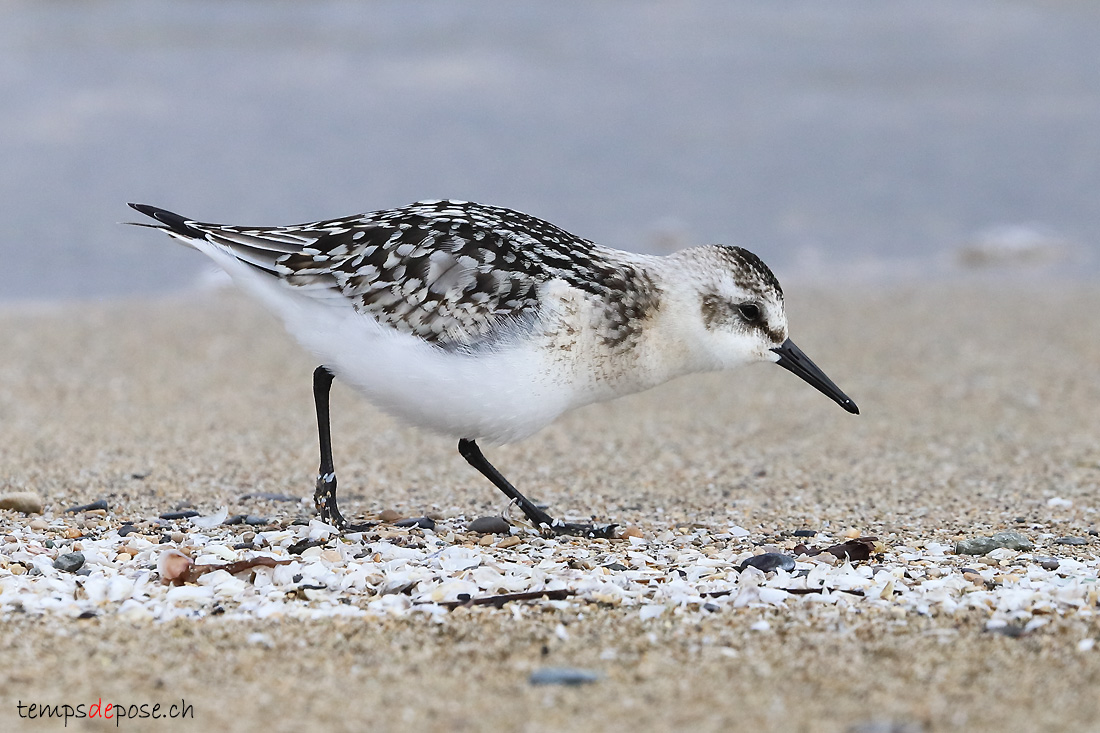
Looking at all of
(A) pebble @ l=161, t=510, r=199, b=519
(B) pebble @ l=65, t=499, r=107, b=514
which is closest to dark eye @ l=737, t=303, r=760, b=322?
(A) pebble @ l=161, t=510, r=199, b=519

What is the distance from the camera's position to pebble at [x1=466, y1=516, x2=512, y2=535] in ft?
15.0

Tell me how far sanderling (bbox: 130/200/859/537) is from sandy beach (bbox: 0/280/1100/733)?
1.97 feet

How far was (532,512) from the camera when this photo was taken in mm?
4738

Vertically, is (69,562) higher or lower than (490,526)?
lower

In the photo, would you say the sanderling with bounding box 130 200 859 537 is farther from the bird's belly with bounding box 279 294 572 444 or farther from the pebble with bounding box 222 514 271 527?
the pebble with bounding box 222 514 271 527

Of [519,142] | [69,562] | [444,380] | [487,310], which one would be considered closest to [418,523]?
[444,380]

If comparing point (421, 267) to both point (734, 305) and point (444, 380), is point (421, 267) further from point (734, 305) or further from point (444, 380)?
point (734, 305)

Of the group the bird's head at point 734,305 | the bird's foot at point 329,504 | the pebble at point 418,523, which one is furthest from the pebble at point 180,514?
the bird's head at point 734,305

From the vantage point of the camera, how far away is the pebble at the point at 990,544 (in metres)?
4.17

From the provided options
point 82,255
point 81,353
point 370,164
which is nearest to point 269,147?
point 370,164

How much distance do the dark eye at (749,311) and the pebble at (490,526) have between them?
3.78 ft

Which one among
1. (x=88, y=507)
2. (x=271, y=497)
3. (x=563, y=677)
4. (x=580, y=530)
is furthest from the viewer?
(x=271, y=497)

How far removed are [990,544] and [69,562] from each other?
2939 millimetres

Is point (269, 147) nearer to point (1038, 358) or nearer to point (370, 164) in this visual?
point (370, 164)
